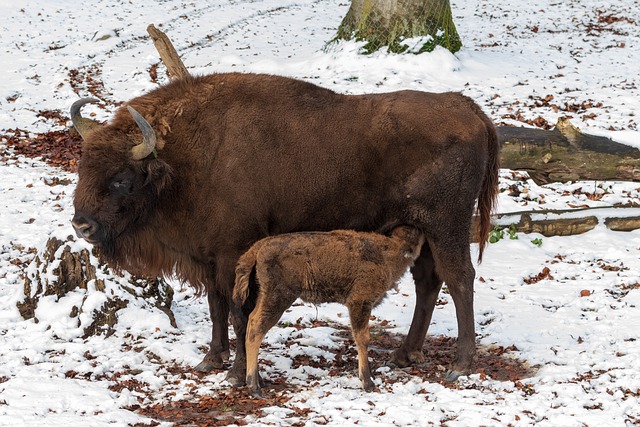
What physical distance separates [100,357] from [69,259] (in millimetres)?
1290

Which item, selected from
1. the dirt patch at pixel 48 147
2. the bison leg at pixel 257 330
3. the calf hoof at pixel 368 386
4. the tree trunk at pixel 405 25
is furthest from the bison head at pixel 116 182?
the tree trunk at pixel 405 25

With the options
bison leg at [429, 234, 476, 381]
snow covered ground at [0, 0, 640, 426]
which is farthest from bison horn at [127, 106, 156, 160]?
bison leg at [429, 234, 476, 381]

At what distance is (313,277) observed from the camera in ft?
20.8

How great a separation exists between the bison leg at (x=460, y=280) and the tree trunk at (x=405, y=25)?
1121 centimetres

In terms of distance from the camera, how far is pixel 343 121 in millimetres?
6965

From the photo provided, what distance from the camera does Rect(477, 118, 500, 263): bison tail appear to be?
287 inches

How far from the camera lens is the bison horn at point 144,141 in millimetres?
6398

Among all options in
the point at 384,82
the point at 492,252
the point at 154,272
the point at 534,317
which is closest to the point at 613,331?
the point at 534,317

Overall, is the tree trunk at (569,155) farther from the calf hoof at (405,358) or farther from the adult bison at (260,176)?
the calf hoof at (405,358)

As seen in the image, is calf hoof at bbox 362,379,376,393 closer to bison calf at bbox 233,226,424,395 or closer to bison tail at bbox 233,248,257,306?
bison calf at bbox 233,226,424,395

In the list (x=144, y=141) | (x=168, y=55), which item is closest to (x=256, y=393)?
(x=144, y=141)

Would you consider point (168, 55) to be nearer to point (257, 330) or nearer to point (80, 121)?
point (80, 121)

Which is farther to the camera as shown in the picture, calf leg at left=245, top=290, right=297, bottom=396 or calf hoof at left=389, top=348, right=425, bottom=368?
calf hoof at left=389, top=348, right=425, bottom=368

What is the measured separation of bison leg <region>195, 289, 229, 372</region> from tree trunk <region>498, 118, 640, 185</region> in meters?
4.62
